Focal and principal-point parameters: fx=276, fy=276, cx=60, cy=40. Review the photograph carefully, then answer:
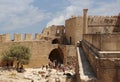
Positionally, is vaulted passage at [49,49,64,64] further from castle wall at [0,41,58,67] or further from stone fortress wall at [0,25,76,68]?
castle wall at [0,41,58,67]

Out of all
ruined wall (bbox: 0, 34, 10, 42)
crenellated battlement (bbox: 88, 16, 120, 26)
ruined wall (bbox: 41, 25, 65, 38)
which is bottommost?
ruined wall (bbox: 0, 34, 10, 42)

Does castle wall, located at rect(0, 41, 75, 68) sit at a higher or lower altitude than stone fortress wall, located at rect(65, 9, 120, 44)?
lower

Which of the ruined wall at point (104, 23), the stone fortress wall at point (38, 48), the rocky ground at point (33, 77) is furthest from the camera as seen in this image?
the ruined wall at point (104, 23)

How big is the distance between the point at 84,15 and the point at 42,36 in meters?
8.03

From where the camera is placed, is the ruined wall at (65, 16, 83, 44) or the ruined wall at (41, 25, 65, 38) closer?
the ruined wall at (65, 16, 83, 44)

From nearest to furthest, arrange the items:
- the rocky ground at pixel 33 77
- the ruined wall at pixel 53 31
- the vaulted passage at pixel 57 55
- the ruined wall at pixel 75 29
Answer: the rocky ground at pixel 33 77 < the ruined wall at pixel 75 29 < the vaulted passage at pixel 57 55 < the ruined wall at pixel 53 31

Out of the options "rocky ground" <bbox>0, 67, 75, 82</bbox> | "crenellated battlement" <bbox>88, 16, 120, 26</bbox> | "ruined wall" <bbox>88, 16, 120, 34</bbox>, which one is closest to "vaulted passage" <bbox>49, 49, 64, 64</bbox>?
"ruined wall" <bbox>88, 16, 120, 34</bbox>

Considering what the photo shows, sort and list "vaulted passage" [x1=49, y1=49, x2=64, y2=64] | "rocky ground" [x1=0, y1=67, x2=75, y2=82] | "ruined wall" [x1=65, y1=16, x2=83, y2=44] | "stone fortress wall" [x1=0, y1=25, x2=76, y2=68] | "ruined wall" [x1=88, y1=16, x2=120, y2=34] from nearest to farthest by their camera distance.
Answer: "rocky ground" [x1=0, y1=67, x2=75, y2=82] < "stone fortress wall" [x1=0, y1=25, x2=76, y2=68] < "ruined wall" [x1=65, y1=16, x2=83, y2=44] < "ruined wall" [x1=88, y1=16, x2=120, y2=34] < "vaulted passage" [x1=49, y1=49, x2=64, y2=64]

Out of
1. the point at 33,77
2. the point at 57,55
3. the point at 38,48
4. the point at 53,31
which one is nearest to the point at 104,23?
the point at 57,55

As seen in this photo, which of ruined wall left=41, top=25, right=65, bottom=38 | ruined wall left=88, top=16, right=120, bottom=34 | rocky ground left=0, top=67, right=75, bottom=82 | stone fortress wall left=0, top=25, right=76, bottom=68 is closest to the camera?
rocky ground left=0, top=67, right=75, bottom=82

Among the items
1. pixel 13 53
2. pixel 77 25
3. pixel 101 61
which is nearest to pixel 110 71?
pixel 101 61

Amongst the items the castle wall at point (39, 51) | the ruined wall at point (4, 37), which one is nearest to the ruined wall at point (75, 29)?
the castle wall at point (39, 51)

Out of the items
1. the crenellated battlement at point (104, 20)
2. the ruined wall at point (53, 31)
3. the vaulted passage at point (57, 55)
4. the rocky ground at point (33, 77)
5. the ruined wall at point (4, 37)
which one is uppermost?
the crenellated battlement at point (104, 20)

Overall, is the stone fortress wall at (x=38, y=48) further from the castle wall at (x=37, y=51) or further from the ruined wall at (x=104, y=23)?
the ruined wall at (x=104, y=23)
